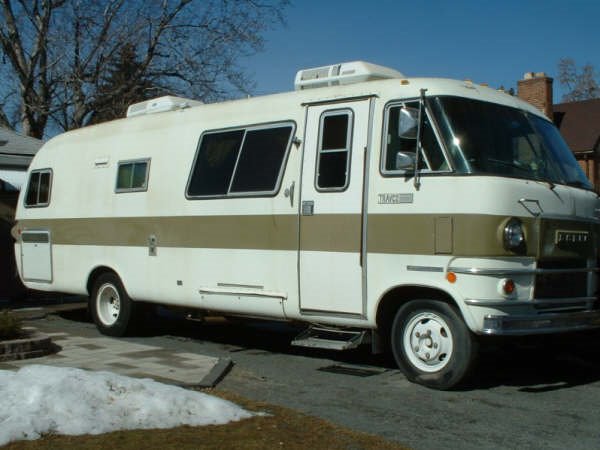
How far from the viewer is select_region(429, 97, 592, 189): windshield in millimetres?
7250

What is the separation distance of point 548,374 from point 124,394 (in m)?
4.61

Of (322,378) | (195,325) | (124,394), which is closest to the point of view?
(124,394)

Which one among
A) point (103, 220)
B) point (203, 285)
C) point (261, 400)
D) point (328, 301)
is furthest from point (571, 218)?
point (103, 220)

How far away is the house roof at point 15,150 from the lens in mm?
15641

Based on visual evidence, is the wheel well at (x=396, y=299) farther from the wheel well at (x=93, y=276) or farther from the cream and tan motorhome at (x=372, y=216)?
the wheel well at (x=93, y=276)

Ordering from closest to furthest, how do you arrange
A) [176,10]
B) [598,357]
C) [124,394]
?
[124,394] → [598,357] → [176,10]

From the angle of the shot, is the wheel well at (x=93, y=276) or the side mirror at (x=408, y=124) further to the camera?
the wheel well at (x=93, y=276)

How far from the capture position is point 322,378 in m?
8.06

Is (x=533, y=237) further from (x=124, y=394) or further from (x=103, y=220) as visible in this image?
(x=103, y=220)

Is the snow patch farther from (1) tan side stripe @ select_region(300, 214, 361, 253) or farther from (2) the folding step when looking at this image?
(1) tan side stripe @ select_region(300, 214, 361, 253)

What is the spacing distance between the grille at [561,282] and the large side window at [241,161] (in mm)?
3064

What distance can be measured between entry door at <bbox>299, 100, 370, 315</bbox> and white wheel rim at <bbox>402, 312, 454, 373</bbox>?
0.59m

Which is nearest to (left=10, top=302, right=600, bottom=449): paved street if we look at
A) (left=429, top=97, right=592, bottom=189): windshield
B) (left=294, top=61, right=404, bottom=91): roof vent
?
(left=429, top=97, right=592, bottom=189): windshield

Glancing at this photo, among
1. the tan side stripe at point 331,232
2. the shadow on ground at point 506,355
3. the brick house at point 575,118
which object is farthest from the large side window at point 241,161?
the brick house at point 575,118
